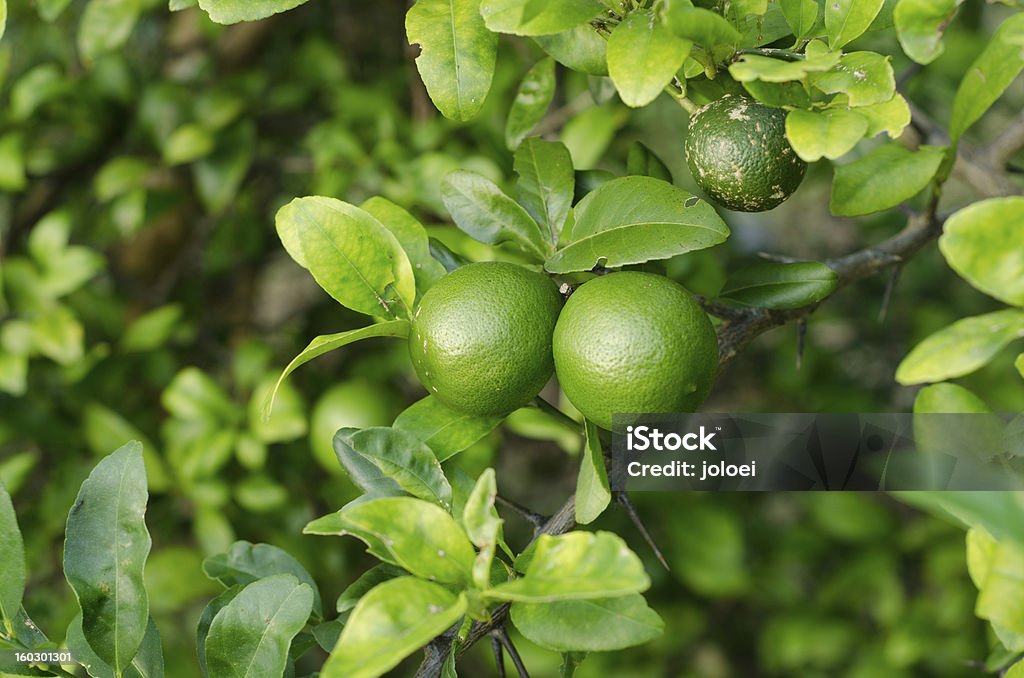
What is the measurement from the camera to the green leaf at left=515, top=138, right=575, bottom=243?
2.48ft

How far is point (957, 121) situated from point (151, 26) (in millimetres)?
1583

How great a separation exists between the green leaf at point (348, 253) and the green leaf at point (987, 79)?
46 cm

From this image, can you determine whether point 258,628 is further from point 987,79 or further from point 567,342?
point 987,79

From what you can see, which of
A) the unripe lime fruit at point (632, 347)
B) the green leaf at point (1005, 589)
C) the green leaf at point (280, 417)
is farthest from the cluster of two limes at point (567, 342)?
the green leaf at point (280, 417)

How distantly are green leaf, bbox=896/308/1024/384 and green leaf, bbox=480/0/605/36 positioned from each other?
0.98 feet

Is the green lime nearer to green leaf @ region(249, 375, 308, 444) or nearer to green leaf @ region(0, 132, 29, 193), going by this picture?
green leaf @ region(249, 375, 308, 444)

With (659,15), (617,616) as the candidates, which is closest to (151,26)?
(659,15)

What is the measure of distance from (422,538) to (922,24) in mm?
441

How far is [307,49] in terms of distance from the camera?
65.1 inches

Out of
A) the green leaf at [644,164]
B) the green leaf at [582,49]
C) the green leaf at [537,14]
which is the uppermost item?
the green leaf at [537,14]

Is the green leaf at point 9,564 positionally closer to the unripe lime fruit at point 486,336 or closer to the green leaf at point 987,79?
the unripe lime fruit at point 486,336

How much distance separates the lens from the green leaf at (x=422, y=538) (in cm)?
56

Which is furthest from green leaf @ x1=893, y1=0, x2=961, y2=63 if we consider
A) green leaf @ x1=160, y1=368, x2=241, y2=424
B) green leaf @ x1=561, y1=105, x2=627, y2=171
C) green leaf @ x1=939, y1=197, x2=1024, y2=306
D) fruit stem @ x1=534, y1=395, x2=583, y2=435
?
green leaf @ x1=160, y1=368, x2=241, y2=424

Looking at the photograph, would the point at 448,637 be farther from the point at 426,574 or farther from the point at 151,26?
the point at 151,26
